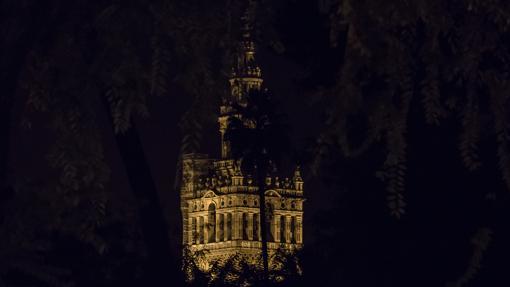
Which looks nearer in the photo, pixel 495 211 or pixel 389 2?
pixel 389 2

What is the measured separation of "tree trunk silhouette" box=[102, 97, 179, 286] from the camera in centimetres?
1891

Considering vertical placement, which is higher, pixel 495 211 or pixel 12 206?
pixel 495 211

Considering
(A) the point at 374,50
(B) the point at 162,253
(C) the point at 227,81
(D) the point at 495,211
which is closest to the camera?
(A) the point at 374,50

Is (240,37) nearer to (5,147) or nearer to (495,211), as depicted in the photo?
(5,147)

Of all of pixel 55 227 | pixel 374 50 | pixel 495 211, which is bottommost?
pixel 55 227

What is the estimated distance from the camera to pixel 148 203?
18812 mm

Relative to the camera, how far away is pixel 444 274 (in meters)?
41.7

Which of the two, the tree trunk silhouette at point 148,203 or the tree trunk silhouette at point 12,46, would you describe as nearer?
the tree trunk silhouette at point 12,46

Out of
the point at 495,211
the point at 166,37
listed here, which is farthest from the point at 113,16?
the point at 495,211

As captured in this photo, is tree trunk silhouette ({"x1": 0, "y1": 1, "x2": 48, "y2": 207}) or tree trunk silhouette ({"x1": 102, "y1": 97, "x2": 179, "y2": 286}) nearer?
tree trunk silhouette ({"x1": 0, "y1": 1, "x2": 48, "y2": 207})

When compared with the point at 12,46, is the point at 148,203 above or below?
above

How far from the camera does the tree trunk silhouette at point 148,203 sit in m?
18.9

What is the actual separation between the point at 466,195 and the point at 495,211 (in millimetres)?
1038

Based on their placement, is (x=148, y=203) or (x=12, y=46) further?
(x=148, y=203)
